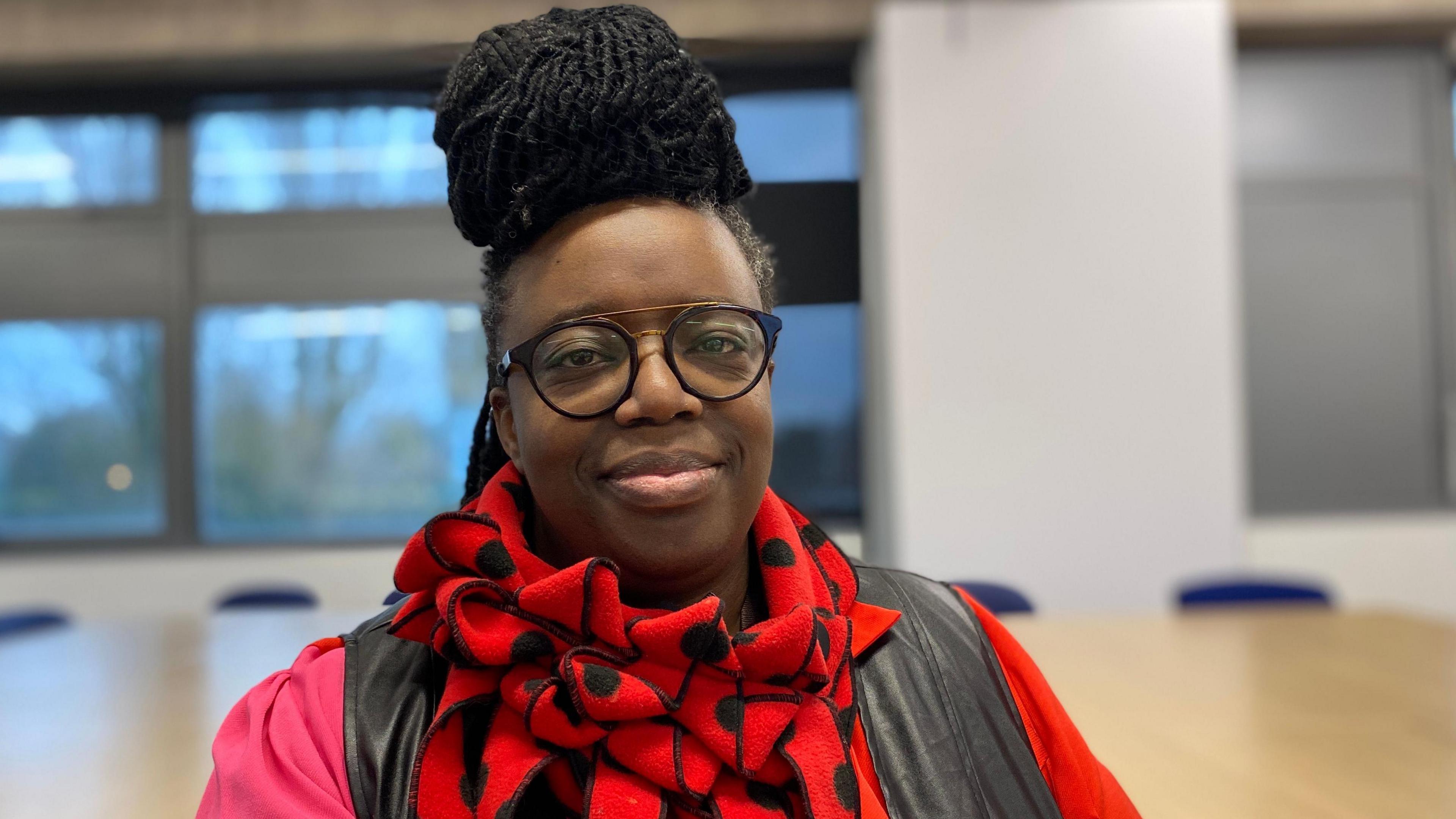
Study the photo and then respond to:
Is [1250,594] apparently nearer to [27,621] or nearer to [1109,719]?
[1109,719]

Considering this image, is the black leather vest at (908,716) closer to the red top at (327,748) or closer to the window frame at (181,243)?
the red top at (327,748)

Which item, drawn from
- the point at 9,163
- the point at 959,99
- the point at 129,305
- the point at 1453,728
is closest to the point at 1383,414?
the point at 959,99

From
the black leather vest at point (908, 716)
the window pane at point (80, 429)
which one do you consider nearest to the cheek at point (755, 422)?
the black leather vest at point (908, 716)

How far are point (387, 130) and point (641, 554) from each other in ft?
3.90

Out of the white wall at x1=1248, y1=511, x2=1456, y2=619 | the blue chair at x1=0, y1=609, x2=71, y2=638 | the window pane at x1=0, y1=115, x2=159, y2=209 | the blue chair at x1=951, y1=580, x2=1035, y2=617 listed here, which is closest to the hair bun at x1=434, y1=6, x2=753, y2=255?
the blue chair at x1=951, y1=580, x2=1035, y2=617

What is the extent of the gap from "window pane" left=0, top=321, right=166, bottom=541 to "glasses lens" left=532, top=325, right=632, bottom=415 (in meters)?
3.36

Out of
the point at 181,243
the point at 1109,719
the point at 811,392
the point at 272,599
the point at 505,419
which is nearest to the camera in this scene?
the point at 505,419

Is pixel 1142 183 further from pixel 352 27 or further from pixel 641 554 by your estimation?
pixel 641 554

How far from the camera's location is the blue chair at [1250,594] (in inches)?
123

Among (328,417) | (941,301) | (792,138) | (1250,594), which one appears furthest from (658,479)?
(328,417)

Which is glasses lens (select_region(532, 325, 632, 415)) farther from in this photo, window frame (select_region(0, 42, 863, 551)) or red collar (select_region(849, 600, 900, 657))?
window frame (select_region(0, 42, 863, 551))

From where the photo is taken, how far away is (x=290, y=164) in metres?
3.98

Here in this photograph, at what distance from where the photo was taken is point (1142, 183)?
3.58 meters

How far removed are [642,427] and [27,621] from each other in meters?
2.52
